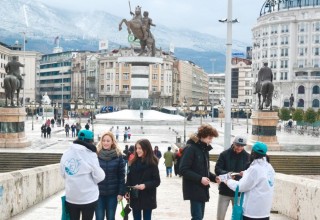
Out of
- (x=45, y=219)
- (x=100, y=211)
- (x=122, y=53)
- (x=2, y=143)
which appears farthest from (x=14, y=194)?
(x=122, y=53)

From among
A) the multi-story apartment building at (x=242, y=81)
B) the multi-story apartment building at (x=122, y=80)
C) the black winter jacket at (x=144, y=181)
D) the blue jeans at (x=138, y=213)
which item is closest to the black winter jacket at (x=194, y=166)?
the black winter jacket at (x=144, y=181)

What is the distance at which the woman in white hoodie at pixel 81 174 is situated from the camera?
749 centimetres

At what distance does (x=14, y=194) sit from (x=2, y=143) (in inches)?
973

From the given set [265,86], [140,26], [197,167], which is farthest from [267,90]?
[140,26]

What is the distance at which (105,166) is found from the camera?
27.0ft

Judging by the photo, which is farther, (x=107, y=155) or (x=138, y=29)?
(x=138, y=29)

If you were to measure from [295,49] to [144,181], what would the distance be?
122 m

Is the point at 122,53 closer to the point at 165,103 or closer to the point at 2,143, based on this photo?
the point at 165,103

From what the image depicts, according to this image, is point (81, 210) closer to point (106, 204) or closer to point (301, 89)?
point (106, 204)

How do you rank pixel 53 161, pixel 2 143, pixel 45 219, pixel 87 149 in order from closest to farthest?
pixel 87 149, pixel 45 219, pixel 53 161, pixel 2 143

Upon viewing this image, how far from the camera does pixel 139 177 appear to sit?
826 cm

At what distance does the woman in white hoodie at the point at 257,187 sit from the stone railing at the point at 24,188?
5.55 metres

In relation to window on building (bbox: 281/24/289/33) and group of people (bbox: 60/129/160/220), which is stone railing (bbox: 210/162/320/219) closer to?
group of people (bbox: 60/129/160/220)

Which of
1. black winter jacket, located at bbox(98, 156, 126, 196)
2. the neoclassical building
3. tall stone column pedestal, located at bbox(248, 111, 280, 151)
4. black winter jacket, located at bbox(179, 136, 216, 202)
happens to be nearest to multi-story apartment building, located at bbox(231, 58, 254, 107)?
the neoclassical building
